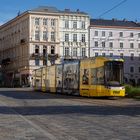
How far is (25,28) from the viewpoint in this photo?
12588cm

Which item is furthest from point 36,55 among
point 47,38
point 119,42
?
point 119,42

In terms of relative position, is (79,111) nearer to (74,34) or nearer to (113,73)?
(113,73)

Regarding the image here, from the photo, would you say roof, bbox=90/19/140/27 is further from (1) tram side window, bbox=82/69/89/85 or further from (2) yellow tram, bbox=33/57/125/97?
(1) tram side window, bbox=82/69/89/85

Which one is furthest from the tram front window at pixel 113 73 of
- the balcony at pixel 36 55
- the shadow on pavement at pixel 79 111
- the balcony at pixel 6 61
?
the balcony at pixel 6 61

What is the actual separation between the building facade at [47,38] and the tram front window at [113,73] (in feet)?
256

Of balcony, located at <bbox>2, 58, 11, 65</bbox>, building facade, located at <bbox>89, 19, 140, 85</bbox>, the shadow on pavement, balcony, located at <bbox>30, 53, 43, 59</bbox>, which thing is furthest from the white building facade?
the shadow on pavement

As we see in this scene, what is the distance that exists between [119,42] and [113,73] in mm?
88465

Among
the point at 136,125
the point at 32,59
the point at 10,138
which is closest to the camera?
the point at 10,138

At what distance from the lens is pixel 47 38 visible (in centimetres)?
12412

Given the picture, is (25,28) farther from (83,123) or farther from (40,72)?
(83,123)

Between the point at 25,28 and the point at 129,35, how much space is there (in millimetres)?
26866

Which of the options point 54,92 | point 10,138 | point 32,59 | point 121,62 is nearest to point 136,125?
point 10,138

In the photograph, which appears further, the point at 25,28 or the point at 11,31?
the point at 11,31

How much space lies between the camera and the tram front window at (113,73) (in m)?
40.6
